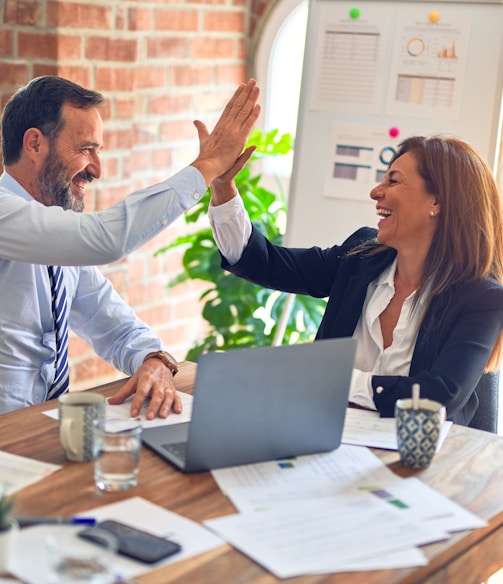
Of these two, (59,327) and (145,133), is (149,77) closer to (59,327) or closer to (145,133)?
(145,133)

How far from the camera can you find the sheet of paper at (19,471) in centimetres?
137

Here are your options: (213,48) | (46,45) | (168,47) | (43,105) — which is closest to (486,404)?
(43,105)

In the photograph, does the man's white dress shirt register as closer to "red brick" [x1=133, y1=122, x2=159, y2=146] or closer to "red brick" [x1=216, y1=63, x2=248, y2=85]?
"red brick" [x1=133, y1=122, x2=159, y2=146]

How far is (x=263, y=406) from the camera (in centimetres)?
147

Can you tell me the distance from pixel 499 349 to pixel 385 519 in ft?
2.76

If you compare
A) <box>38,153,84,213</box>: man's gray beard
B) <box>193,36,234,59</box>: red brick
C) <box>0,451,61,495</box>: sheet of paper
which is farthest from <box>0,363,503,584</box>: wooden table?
<box>193,36,234,59</box>: red brick

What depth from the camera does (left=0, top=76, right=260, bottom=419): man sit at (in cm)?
181

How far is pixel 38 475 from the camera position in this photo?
141 centimetres

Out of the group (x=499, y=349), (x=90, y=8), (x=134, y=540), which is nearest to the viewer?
(x=134, y=540)

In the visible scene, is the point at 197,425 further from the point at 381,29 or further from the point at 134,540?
the point at 381,29

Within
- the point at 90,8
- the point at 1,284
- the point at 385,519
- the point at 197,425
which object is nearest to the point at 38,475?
the point at 197,425

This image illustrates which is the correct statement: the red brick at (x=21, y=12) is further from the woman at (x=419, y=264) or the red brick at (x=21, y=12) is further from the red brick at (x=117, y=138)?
the woman at (x=419, y=264)

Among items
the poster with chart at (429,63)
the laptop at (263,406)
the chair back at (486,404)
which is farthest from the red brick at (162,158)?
the laptop at (263,406)

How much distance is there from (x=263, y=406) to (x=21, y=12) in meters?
1.84
